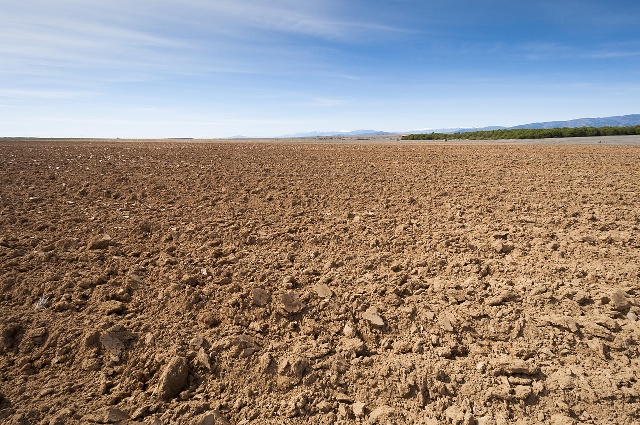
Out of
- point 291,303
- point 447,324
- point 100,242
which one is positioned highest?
point 100,242

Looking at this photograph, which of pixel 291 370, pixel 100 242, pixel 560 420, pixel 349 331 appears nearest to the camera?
pixel 560 420

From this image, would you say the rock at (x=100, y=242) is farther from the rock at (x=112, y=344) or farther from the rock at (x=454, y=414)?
the rock at (x=454, y=414)

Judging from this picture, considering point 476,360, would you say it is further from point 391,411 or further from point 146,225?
point 146,225

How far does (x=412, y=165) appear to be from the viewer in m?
14.0

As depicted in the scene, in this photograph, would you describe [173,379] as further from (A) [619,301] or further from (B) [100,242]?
(A) [619,301]

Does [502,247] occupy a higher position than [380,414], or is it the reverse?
[502,247]

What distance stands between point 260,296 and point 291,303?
15.0 inches

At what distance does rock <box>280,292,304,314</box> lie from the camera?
417cm

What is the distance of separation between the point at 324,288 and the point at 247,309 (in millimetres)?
940

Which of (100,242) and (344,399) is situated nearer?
(344,399)

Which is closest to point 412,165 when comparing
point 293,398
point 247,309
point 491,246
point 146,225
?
point 491,246

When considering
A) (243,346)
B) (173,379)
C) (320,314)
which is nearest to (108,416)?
(173,379)

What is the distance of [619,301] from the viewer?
4012 millimetres

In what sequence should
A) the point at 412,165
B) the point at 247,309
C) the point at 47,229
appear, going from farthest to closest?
the point at 412,165 < the point at 47,229 < the point at 247,309
